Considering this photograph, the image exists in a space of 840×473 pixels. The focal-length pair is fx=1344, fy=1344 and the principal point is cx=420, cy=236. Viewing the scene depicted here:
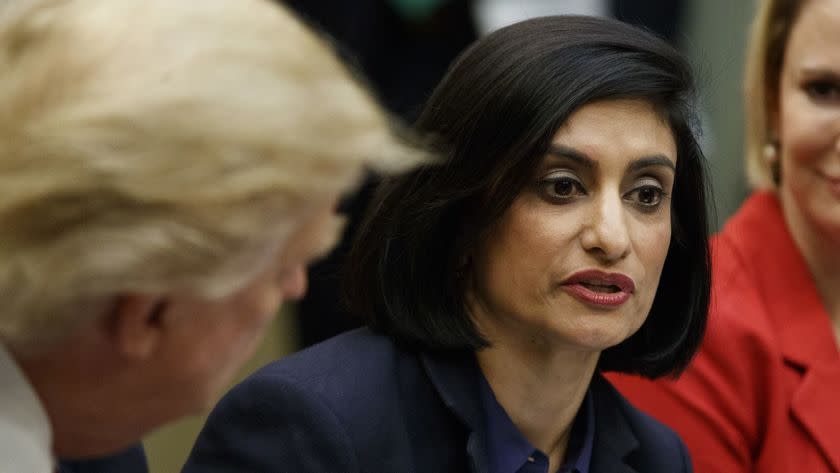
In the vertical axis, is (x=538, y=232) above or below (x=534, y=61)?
below

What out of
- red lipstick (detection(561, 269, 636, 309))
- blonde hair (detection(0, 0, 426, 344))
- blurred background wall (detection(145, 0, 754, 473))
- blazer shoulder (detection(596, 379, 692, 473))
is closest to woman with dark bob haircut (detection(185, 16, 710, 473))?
red lipstick (detection(561, 269, 636, 309))

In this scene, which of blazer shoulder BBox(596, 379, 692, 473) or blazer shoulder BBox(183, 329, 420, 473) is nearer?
blazer shoulder BBox(183, 329, 420, 473)

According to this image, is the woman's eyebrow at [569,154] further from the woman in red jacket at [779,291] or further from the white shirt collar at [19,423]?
the white shirt collar at [19,423]

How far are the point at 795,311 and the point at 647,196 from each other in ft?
2.61

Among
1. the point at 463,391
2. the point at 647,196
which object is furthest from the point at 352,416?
the point at 647,196

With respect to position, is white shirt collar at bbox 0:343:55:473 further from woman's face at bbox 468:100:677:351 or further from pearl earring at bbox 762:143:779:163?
pearl earring at bbox 762:143:779:163

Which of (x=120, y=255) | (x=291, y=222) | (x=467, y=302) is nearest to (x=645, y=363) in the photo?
(x=467, y=302)

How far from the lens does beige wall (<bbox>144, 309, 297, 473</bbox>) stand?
396cm

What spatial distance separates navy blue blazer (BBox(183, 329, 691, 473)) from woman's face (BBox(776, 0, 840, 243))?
0.95 metres

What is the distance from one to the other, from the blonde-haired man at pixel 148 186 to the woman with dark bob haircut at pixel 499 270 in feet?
1.84

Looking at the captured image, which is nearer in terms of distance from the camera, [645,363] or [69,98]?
[69,98]

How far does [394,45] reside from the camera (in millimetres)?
4109

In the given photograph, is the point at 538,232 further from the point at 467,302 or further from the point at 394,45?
the point at 394,45

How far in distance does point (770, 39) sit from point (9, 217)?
201 cm
